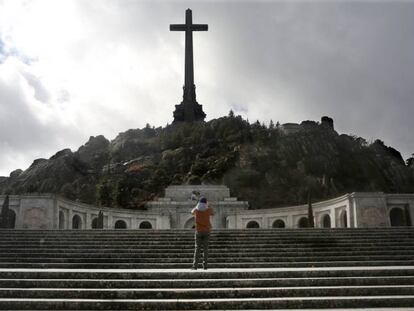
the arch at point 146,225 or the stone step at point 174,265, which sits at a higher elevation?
the arch at point 146,225

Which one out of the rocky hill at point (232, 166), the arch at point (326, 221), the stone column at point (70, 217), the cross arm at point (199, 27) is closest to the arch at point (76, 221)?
the stone column at point (70, 217)

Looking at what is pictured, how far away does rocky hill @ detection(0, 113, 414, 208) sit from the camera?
6800 cm

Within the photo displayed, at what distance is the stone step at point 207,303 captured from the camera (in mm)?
8648

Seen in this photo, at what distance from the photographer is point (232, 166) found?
7194 cm

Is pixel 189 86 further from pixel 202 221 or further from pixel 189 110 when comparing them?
pixel 202 221

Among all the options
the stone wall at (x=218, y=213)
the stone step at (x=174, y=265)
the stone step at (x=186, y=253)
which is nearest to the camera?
the stone step at (x=174, y=265)

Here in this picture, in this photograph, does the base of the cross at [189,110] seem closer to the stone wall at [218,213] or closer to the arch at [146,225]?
the stone wall at [218,213]

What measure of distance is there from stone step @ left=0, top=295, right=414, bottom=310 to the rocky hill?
50.0 m

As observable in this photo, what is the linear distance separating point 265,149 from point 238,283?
69336 millimetres

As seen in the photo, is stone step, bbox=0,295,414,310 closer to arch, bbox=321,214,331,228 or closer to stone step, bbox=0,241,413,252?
stone step, bbox=0,241,413,252

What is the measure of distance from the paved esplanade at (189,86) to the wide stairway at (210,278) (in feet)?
176

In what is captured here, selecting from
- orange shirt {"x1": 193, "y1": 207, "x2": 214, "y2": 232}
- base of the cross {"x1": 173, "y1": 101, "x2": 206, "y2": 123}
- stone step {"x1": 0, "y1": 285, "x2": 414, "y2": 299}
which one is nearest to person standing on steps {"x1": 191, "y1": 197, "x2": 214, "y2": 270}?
orange shirt {"x1": 193, "y1": 207, "x2": 214, "y2": 232}

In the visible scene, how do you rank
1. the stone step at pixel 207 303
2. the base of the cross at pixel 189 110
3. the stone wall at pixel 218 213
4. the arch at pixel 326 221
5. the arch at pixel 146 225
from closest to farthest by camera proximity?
the stone step at pixel 207 303, the stone wall at pixel 218 213, the arch at pixel 326 221, the arch at pixel 146 225, the base of the cross at pixel 189 110

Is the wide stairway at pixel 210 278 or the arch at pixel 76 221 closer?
the wide stairway at pixel 210 278
